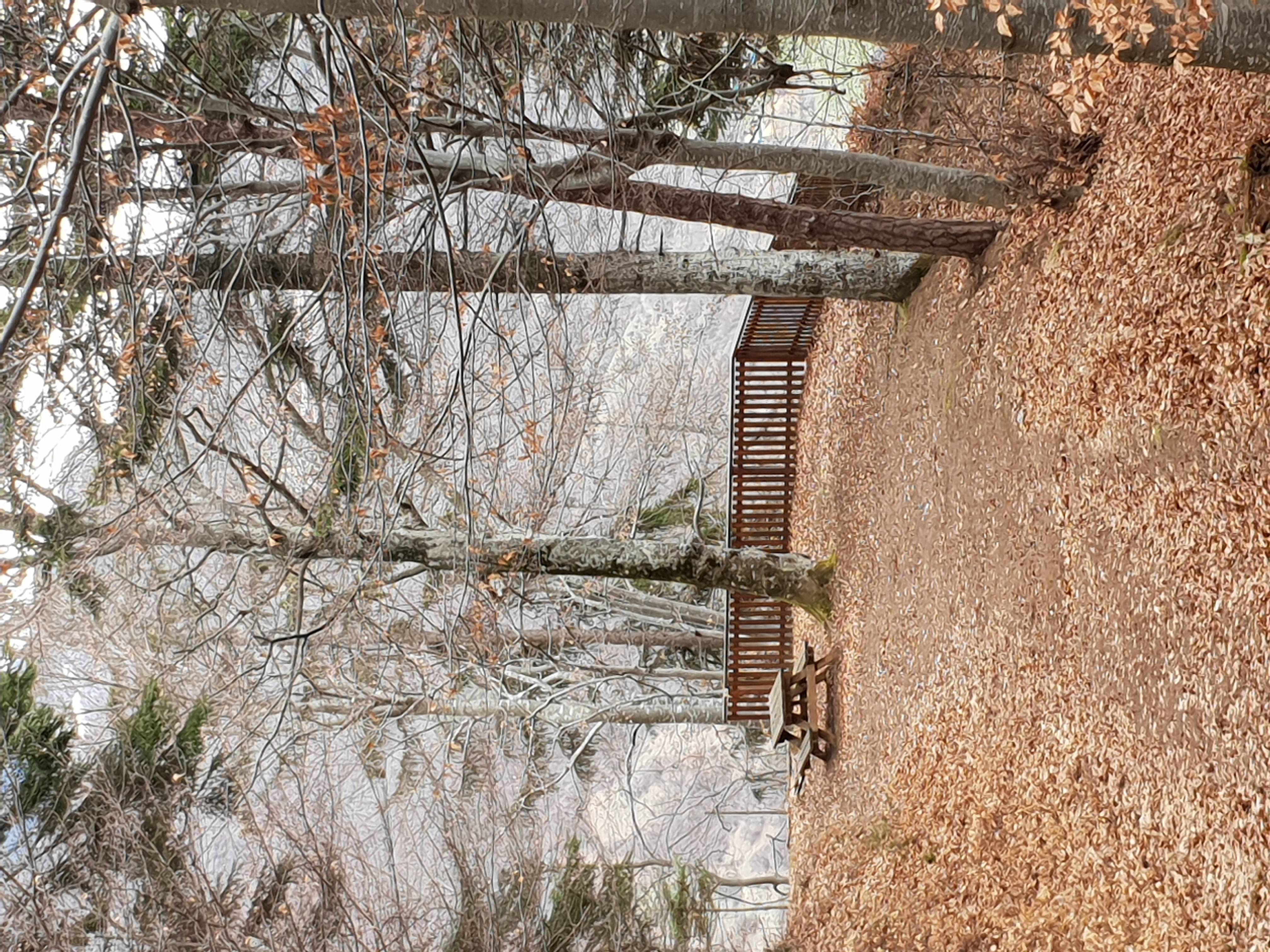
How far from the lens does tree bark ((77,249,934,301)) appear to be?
4570 mm

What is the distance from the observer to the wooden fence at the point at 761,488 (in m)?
10.2

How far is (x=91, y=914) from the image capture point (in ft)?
23.1

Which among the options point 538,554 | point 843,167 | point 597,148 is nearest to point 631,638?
point 538,554

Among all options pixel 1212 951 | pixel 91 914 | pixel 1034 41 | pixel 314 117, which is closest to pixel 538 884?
pixel 91 914

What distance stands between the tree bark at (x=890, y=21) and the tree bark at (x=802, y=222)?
1391 millimetres

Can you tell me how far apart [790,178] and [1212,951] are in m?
7.92

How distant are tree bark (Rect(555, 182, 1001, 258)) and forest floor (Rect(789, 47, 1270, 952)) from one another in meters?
0.26

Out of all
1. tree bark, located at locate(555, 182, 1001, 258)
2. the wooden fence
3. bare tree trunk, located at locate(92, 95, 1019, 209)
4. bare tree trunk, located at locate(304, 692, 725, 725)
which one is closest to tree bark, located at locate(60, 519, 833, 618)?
the wooden fence

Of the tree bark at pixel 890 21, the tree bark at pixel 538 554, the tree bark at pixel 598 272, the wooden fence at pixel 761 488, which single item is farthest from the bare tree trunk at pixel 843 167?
the wooden fence at pixel 761 488

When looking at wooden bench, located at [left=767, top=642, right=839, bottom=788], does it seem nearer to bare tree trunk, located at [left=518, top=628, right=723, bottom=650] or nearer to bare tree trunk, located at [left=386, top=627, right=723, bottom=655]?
bare tree trunk, located at [left=386, top=627, right=723, bottom=655]

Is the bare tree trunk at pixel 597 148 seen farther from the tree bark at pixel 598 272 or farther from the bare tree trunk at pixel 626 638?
the bare tree trunk at pixel 626 638

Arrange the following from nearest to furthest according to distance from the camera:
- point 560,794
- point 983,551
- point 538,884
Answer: point 983,551
point 538,884
point 560,794

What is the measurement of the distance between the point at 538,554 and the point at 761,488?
3881mm

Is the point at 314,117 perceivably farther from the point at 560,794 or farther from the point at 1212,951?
the point at 560,794
